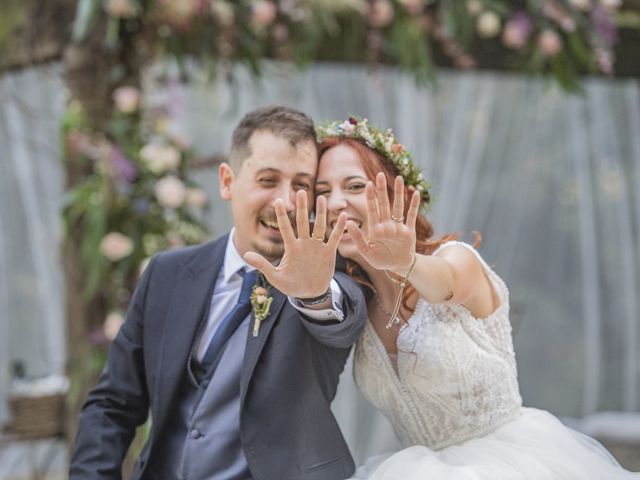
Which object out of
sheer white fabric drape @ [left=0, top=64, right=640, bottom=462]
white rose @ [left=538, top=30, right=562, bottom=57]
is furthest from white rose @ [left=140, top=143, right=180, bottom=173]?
white rose @ [left=538, top=30, right=562, bottom=57]

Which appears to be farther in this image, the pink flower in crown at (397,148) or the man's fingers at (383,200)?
the pink flower in crown at (397,148)

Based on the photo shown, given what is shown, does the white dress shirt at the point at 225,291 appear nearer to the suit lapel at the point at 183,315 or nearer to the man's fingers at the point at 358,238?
the suit lapel at the point at 183,315

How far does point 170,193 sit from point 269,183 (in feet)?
5.66

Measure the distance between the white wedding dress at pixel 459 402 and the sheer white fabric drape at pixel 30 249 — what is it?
119 inches

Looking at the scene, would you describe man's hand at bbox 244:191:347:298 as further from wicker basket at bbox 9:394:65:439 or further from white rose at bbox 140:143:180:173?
wicker basket at bbox 9:394:65:439

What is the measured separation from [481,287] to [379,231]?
47 cm

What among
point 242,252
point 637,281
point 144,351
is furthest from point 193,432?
point 637,281

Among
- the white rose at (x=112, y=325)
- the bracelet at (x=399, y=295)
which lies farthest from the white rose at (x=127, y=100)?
the bracelet at (x=399, y=295)

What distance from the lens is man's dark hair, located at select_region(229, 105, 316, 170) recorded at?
1.92 meters

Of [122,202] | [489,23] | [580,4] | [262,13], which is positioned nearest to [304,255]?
[122,202]

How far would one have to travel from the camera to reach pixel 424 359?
1.92 metres

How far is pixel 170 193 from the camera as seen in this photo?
11.7 feet

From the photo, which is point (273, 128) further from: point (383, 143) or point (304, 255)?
point (304, 255)

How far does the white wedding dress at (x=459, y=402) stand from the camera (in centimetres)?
188
